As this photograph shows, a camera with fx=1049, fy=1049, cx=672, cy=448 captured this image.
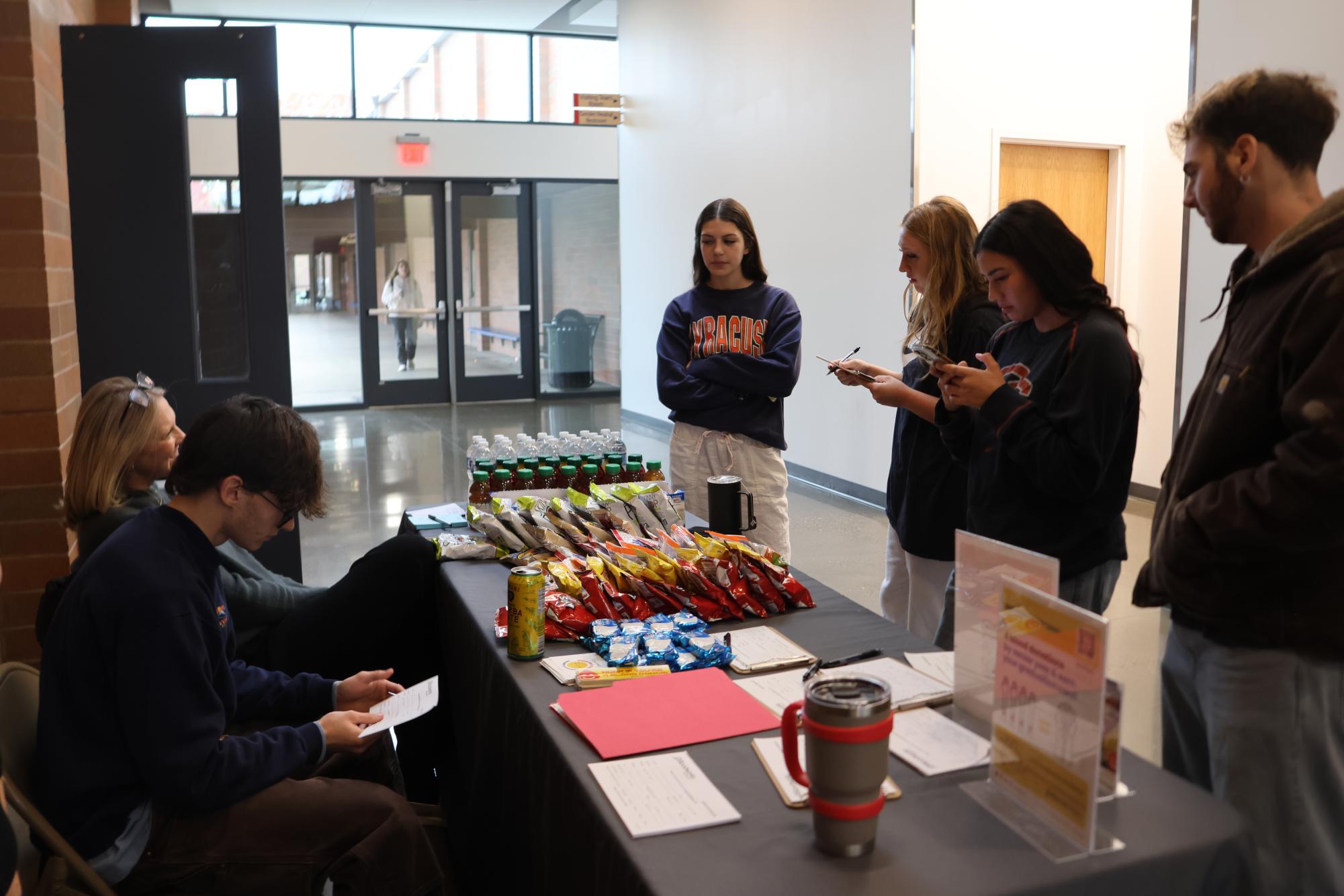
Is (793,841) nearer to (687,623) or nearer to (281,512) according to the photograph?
(687,623)

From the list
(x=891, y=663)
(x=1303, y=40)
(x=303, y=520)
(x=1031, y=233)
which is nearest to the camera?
(x=891, y=663)

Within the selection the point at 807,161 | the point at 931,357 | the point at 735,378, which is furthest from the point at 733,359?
the point at 807,161

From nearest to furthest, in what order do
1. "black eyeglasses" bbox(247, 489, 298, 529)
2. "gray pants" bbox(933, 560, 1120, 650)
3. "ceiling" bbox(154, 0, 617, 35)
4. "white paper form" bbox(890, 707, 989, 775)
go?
"white paper form" bbox(890, 707, 989, 775) → "black eyeglasses" bbox(247, 489, 298, 529) → "gray pants" bbox(933, 560, 1120, 650) → "ceiling" bbox(154, 0, 617, 35)

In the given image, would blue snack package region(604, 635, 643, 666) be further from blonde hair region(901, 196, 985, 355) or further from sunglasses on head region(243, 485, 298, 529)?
blonde hair region(901, 196, 985, 355)

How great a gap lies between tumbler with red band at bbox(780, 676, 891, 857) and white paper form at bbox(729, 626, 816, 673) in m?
0.59

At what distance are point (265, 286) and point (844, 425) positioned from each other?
12.9ft

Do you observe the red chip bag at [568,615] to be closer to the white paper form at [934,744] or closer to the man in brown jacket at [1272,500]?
the white paper form at [934,744]

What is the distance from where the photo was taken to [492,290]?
37.9 ft

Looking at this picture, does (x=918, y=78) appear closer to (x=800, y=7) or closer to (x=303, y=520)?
(x=800, y=7)

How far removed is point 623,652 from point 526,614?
0.19 m

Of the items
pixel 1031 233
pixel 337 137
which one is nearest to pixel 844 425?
pixel 1031 233

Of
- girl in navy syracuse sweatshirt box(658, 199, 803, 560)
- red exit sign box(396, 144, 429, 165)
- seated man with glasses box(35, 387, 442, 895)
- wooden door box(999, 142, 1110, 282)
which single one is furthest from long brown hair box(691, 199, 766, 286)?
red exit sign box(396, 144, 429, 165)

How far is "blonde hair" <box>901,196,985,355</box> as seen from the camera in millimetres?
2643

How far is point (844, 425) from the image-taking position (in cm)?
671
